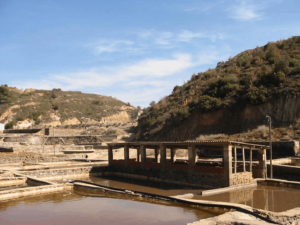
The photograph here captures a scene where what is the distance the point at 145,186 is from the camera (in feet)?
59.1

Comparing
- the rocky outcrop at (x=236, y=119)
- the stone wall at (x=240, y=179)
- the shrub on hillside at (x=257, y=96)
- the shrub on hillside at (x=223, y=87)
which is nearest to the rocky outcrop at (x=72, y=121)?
the rocky outcrop at (x=236, y=119)

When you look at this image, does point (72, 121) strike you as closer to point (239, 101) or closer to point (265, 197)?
point (239, 101)

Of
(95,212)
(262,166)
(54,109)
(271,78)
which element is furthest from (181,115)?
(54,109)

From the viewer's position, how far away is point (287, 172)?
63.6 ft

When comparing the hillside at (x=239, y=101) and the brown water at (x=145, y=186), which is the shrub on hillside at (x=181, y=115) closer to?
the hillside at (x=239, y=101)

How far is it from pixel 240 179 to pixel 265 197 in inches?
90.0

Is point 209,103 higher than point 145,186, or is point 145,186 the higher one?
point 209,103

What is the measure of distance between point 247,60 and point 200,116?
14.3m

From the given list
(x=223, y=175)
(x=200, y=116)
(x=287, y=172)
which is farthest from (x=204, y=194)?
(x=200, y=116)

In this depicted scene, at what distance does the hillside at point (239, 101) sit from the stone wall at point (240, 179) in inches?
649

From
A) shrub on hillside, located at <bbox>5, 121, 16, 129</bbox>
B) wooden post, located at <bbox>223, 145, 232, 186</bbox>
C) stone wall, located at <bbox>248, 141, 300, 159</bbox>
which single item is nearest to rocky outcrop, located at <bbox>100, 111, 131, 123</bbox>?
shrub on hillside, located at <bbox>5, 121, 16, 129</bbox>

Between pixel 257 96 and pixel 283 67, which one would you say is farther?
pixel 283 67

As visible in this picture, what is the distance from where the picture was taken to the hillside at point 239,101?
34406 millimetres

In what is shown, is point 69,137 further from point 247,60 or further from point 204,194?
point 204,194
